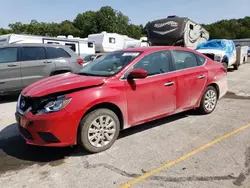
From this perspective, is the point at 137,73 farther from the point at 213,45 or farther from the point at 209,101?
the point at 213,45

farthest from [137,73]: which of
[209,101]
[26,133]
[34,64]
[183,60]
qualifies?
[34,64]

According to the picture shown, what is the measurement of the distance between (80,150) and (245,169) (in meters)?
2.35

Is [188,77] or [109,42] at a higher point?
[109,42]

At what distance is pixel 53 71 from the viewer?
7.95m

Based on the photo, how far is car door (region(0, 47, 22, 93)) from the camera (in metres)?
7.28

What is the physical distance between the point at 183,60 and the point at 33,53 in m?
4.74

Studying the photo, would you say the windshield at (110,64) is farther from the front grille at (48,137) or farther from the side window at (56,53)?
the side window at (56,53)

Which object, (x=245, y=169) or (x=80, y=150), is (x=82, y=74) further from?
(x=245, y=169)

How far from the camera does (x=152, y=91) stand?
4.45 metres

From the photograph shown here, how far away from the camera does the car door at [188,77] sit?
496 cm

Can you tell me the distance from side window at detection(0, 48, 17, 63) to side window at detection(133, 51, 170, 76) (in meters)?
4.61

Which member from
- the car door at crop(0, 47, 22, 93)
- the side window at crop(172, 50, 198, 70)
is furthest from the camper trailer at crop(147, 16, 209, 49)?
the car door at crop(0, 47, 22, 93)

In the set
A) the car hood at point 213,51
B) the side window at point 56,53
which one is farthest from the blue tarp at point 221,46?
the side window at point 56,53

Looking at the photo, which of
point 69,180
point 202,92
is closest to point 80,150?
point 69,180
